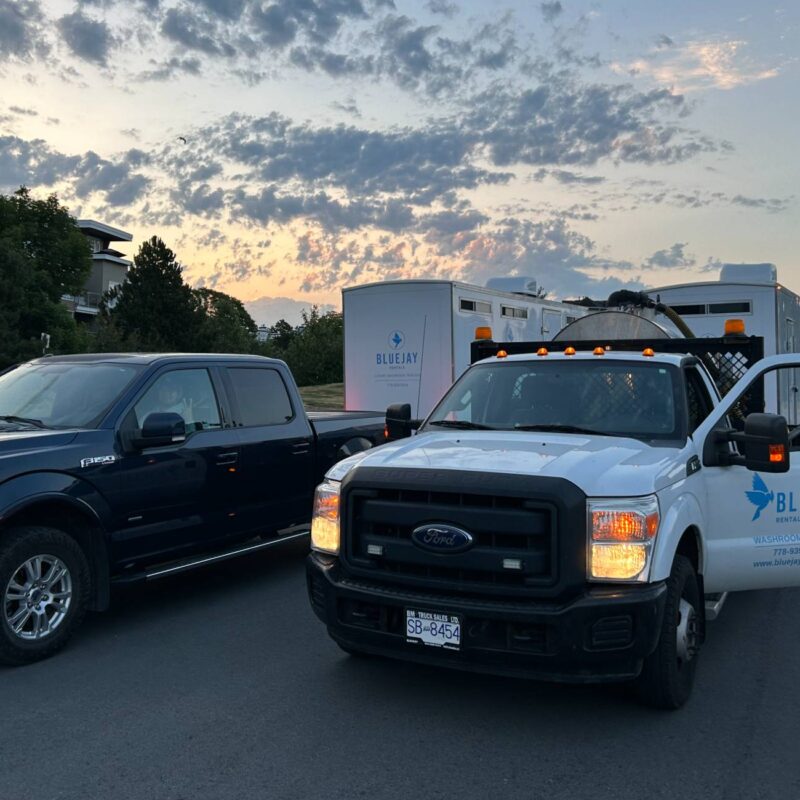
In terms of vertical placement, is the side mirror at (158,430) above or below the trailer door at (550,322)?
below

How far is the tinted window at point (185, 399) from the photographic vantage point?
6375mm

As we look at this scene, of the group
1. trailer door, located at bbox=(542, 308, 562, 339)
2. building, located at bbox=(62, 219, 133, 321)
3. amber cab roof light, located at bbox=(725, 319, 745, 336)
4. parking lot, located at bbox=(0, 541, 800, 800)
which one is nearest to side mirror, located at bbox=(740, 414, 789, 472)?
parking lot, located at bbox=(0, 541, 800, 800)

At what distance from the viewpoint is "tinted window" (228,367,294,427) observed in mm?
7297

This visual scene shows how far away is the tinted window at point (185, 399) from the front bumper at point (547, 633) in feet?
9.23

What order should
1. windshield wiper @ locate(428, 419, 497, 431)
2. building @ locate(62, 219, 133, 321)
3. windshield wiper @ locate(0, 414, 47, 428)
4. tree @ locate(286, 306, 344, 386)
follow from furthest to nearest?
1. building @ locate(62, 219, 133, 321)
2. tree @ locate(286, 306, 344, 386)
3. windshield wiper @ locate(0, 414, 47, 428)
4. windshield wiper @ locate(428, 419, 497, 431)

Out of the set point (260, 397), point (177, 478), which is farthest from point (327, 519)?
point (260, 397)

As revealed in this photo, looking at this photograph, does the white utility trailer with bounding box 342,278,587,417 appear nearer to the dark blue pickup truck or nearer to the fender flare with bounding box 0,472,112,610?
the dark blue pickup truck

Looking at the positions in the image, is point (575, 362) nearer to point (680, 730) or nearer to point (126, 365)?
point (680, 730)

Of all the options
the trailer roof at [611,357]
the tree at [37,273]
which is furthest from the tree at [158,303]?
the trailer roof at [611,357]

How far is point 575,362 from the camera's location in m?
5.69

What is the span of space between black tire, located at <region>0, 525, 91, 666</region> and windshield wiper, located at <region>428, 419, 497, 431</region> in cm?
243

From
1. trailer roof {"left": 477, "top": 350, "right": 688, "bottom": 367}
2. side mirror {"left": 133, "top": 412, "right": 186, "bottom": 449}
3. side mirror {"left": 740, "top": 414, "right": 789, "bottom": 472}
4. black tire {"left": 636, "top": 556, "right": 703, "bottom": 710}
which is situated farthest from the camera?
side mirror {"left": 133, "top": 412, "right": 186, "bottom": 449}

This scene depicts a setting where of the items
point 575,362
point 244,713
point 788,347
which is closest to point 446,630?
point 244,713

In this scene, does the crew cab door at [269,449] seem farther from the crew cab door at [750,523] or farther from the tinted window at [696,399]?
the crew cab door at [750,523]
